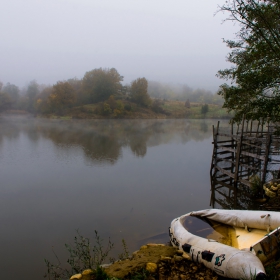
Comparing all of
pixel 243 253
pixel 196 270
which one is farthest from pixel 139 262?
pixel 243 253

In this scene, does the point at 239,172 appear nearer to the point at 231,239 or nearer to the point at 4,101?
the point at 231,239

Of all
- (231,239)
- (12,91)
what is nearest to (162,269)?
(231,239)

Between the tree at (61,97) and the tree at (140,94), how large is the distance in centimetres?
1659

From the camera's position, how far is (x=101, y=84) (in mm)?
71062

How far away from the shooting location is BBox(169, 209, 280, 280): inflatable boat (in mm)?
4844

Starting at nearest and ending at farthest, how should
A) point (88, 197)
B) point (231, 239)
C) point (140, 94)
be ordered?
point (231, 239) < point (88, 197) < point (140, 94)

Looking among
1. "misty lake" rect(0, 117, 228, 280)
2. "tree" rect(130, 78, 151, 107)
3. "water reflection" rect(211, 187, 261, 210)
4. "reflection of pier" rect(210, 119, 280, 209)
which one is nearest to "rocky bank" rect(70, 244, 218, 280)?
"misty lake" rect(0, 117, 228, 280)

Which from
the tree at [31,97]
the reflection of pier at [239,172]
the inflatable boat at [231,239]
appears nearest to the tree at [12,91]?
the tree at [31,97]

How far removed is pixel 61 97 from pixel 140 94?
68.7ft

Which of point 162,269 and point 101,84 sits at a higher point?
point 101,84

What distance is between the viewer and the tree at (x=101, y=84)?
233 feet

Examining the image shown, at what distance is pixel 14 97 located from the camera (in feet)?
293

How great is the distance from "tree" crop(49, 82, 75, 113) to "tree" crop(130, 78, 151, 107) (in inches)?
653

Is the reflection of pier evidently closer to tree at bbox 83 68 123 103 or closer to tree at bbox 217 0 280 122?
tree at bbox 217 0 280 122
